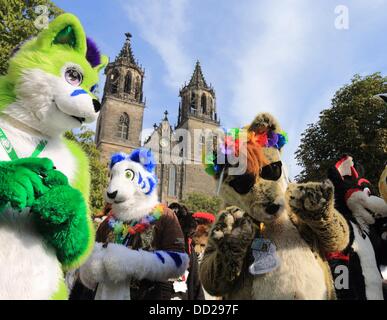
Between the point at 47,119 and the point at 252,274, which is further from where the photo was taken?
the point at 252,274

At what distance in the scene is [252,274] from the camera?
219 cm

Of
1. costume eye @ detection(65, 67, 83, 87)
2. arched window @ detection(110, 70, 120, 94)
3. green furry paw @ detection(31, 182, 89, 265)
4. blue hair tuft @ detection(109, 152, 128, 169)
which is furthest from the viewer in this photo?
arched window @ detection(110, 70, 120, 94)

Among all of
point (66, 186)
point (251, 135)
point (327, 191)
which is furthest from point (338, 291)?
point (66, 186)

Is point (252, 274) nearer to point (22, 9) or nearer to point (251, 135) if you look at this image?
point (251, 135)

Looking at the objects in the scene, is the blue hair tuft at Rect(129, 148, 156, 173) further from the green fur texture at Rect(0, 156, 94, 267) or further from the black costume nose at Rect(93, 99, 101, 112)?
the green fur texture at Rect(0, 156, 94, 267)

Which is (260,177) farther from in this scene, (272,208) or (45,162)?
(45,162)

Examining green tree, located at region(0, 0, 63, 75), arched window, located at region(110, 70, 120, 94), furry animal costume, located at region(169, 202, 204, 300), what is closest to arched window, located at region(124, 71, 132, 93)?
arched window, located at region(110, 70, 120, 94)

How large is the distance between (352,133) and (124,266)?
1130cm

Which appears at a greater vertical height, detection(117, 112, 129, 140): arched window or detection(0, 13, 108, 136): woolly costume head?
detection(117, 112, 129, 140): arched window

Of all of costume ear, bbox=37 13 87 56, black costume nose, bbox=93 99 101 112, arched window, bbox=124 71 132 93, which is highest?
arched window, bbox=124 71 132 93

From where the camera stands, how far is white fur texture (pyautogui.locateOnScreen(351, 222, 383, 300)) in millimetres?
2797

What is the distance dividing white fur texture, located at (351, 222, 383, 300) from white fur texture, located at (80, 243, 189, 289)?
1.50m

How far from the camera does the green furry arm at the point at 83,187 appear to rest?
1837 mm
